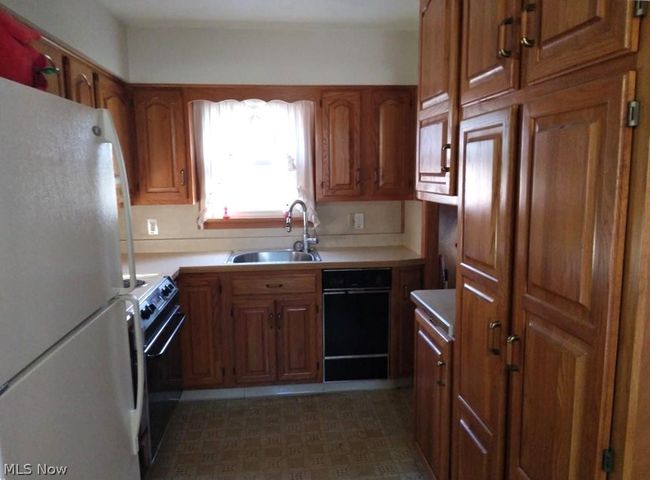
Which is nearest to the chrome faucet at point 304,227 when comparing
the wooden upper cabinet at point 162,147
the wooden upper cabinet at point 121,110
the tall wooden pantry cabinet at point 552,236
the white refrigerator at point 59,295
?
the wooden upper cabinet at point 162,147

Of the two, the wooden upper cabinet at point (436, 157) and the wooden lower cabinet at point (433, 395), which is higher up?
the wooden upper cabinet at point (436, 157)

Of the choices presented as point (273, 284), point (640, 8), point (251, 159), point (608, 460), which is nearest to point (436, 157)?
point (640, 8)

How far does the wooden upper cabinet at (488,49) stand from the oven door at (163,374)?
5.70ft

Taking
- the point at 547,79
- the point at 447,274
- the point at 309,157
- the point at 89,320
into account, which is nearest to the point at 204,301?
the point at 309,157

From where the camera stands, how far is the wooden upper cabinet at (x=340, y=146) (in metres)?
3.18

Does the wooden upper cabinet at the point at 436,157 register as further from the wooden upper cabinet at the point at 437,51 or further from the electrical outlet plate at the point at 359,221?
the electrical outlet plate at the point at 359,221

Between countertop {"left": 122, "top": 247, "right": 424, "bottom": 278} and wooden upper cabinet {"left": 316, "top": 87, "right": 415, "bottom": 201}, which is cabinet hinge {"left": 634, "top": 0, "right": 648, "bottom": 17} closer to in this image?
countertop {"left": 122, "top": 247, "right": 424, "bottom": 278}

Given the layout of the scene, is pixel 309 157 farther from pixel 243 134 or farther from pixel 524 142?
pixel 524 142

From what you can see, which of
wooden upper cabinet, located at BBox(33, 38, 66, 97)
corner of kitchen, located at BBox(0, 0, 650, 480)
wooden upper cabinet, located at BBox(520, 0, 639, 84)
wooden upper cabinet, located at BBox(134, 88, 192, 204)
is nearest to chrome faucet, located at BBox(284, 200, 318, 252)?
corner of kitchen, located at BBox(0, 0, 650, 480)

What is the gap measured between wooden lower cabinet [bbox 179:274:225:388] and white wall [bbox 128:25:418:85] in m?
1.37

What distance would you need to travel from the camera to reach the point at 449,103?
5.70 feet

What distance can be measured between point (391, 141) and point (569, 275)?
7.52 feet

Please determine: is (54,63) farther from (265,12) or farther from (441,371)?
(441,371)

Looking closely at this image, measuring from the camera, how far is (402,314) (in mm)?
3045
